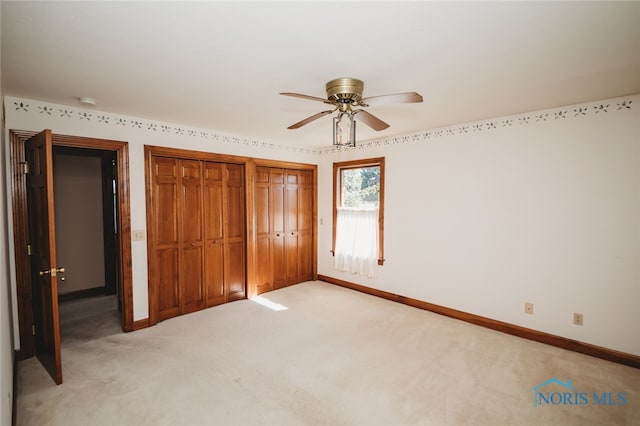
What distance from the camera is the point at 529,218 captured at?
3139mm

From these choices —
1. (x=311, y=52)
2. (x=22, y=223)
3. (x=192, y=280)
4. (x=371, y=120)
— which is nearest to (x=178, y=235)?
(x=192, y=280)

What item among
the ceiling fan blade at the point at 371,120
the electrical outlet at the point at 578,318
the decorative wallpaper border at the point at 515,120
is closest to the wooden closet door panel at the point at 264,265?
the decorative wallpaper border at the point at 515,120

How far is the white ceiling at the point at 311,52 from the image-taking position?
1444 mm

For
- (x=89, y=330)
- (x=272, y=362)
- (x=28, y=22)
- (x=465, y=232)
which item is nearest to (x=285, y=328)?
(x=272, y=362)

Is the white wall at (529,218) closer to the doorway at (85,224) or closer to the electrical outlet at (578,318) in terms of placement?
the electrical outlet at (578,318)

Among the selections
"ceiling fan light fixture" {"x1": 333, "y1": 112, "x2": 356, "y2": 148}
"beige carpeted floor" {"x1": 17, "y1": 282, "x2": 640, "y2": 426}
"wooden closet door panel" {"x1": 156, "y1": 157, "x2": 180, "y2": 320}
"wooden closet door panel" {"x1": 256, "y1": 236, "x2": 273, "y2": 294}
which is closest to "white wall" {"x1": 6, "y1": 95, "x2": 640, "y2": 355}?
"wooden closet door panel" {"x1": 156, "y1": 157, "x2": 180, "y2": 320}

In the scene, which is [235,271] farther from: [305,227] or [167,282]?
[305,227]

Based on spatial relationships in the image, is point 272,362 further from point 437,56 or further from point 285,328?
point 437,56

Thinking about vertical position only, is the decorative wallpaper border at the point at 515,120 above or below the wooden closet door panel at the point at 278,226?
above

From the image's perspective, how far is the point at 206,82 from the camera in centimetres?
229

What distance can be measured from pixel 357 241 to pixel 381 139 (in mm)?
1536

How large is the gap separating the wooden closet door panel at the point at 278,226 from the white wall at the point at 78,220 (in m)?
2.59

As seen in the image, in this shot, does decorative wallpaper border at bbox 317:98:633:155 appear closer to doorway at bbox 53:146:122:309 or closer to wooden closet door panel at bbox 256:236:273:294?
wooden closet door panel at bbox 256:236:273:294

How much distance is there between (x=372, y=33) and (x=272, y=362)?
2.59 metres
